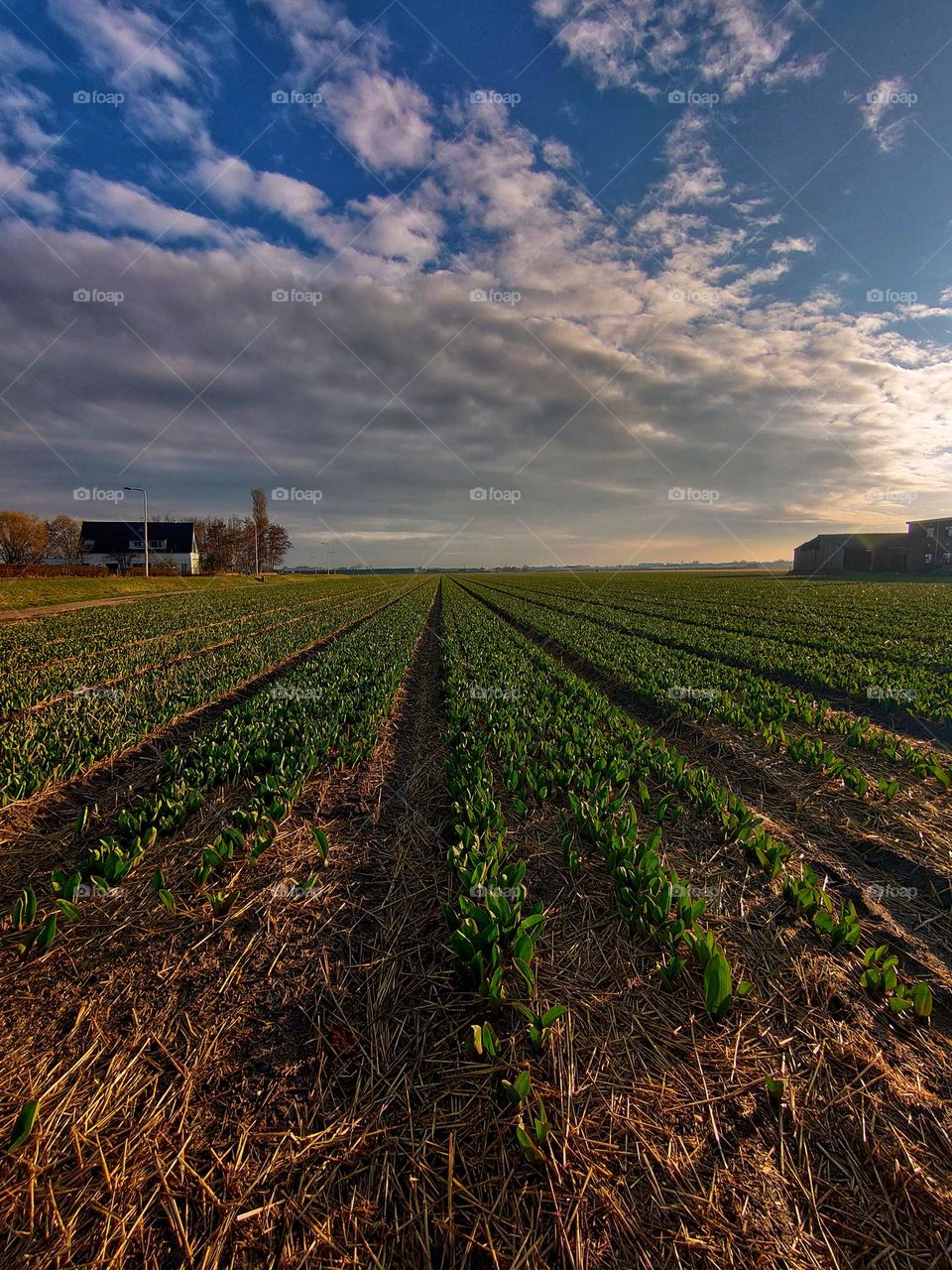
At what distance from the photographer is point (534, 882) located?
386 cm

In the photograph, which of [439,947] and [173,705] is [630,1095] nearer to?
[439,947]

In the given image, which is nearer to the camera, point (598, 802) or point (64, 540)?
point (598, 802)

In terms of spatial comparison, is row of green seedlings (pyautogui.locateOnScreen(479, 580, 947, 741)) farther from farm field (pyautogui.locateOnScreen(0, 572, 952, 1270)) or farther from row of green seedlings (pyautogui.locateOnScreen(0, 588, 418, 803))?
row of green seedlings (pyautogui.locateOnScreen(0, 588, 418, 803))

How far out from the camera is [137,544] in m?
70.8

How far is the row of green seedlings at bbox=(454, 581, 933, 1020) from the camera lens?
2.81 meters

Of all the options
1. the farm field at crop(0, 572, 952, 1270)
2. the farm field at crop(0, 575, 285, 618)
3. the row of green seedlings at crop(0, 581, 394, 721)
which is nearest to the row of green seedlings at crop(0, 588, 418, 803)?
the farm field at crop(0, 572, 952, 1270)

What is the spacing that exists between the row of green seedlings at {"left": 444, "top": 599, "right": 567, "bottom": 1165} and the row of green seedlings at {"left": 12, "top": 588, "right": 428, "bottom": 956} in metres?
1.31

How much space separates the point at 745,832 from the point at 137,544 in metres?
84.4

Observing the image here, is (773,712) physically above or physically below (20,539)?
below

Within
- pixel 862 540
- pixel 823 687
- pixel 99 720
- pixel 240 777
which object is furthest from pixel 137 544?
pixel 862 540

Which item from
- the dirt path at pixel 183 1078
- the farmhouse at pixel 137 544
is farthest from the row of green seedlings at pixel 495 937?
the farmhouse at pixel 137 544

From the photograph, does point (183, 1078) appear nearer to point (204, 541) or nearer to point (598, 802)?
point (598, 802)

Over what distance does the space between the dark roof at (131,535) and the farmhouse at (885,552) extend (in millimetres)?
95839

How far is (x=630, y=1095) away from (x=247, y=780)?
4458 mm
